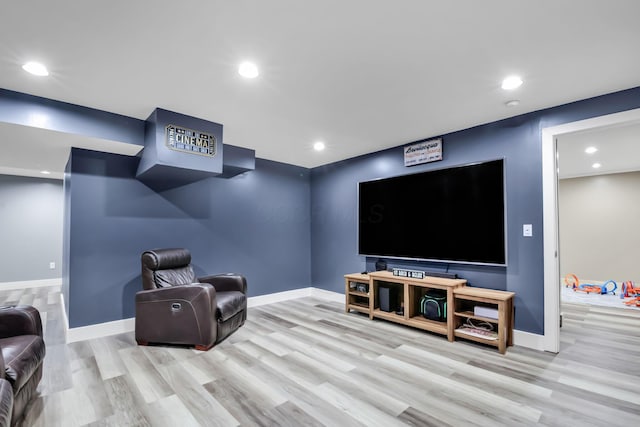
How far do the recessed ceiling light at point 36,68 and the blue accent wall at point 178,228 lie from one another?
45.8 inches

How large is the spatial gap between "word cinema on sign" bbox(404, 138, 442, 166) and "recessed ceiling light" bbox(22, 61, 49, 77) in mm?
3813

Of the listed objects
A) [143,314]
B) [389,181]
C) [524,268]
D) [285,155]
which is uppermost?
[285,155]

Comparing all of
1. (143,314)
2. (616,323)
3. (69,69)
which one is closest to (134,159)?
(69,69)

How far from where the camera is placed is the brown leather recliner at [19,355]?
1647 millimetres

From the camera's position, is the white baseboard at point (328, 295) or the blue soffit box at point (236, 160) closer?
the blue soffit box at point (236, 160)

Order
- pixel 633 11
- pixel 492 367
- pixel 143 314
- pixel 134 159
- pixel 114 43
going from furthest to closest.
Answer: pixel 134 159 < pixel 143 314 < pixel 492 367 < pixel 114 43 < pixel 633 11

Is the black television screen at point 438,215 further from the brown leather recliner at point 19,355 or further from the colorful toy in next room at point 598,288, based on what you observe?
the colorful toy in next room at point 598,288

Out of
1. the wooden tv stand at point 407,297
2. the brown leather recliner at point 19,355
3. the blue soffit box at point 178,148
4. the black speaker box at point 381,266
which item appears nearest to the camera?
the brown leather recliner at point 19,355

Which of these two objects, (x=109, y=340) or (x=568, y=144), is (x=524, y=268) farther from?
(x=109, y=340)

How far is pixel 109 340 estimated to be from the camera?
3270mm

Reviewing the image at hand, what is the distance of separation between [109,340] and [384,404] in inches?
117

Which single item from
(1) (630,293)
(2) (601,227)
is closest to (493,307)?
(1) (630,293)

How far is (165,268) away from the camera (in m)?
3.49

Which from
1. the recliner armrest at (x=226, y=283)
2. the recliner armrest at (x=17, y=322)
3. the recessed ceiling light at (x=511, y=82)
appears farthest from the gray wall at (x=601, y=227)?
the recliner armrest at (x=17, y=322)
